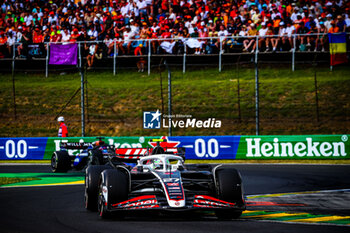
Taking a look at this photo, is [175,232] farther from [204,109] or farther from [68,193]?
[204,109]

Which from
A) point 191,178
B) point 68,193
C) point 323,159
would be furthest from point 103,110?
point 191,178

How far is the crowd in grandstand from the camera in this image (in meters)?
23.7

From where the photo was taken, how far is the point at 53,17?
27516mm

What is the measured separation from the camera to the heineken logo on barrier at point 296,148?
61.7 feet

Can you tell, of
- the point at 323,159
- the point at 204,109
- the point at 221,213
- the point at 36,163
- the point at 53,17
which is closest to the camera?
the point at 221,213

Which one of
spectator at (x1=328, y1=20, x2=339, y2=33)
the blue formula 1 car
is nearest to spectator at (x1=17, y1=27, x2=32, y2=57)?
the blue formula 1 car

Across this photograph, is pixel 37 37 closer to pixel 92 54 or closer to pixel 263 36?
pixel 92 54

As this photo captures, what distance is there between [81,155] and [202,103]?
7827mm

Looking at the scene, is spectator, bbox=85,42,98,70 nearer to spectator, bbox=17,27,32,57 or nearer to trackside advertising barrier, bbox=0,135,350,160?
spectator, bbox=17,27,32,57

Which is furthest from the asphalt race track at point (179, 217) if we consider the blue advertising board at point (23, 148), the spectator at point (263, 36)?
the spectator at point (263, 36)

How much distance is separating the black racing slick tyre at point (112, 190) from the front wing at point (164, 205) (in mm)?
92

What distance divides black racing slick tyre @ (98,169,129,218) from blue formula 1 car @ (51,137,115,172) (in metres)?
6.71

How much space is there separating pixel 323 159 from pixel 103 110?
9.16m

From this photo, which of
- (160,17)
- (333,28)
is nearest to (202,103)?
(160,17)
